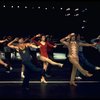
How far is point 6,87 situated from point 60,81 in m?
2.74

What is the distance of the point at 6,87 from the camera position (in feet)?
53.8

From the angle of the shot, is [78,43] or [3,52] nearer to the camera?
[78,43]

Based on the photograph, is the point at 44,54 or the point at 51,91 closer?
the point at 51,91

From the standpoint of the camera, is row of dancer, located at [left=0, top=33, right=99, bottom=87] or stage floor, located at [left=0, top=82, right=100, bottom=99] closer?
stage floor, located at [left=0, top=82, right=100, bottom=99]

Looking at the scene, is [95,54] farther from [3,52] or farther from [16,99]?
[16,99]

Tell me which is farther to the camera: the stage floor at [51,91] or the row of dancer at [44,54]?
the row of dancer at [44,54]

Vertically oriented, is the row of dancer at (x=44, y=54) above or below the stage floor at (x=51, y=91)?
above

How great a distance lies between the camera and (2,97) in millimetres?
13664

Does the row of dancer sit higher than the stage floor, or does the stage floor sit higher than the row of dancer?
the row of dancer

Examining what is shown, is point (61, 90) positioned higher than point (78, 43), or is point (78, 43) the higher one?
point (78, 43)

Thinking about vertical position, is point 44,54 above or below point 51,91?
above

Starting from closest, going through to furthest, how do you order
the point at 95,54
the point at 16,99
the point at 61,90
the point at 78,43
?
1. the point at 16,99
2. the point at 61,90
3. the point at 78,43
4. the point at 95,54

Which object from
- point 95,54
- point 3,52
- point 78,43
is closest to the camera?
point 78,43

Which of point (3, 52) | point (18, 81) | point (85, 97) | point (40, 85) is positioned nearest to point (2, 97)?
point (85, 97)
